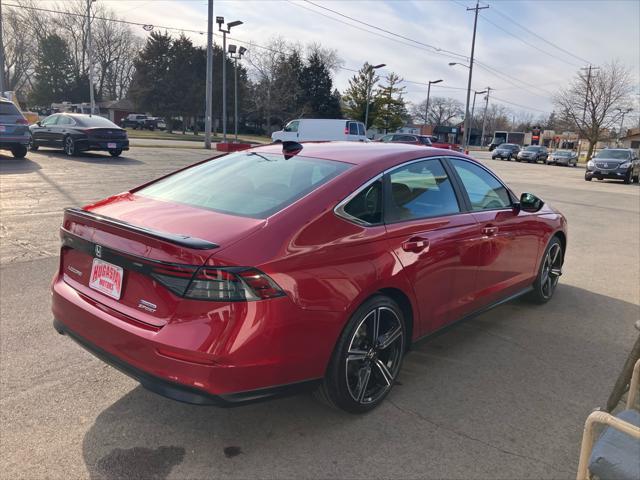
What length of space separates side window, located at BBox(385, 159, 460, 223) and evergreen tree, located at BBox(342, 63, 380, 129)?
6103cm

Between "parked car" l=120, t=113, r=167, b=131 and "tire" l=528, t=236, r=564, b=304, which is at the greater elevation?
"parked car" l=120, t=113, r=167, b=131

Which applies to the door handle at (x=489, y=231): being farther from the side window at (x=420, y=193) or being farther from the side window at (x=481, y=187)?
the side window at (x=420, y=193)

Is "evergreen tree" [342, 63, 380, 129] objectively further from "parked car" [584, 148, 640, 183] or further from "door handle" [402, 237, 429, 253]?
"door handle" [402, 237, 429, 253]

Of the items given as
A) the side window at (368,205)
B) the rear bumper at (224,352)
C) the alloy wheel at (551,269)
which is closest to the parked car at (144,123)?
the alloy wheel at (551,269)

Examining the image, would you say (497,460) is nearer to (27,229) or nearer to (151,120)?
(27,229)

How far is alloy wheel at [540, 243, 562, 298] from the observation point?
517 cm

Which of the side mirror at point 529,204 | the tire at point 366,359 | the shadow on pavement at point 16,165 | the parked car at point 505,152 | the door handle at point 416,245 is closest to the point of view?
the tire at point 366,359

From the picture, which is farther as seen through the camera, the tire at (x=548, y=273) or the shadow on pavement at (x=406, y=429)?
the tire at (x=548, y=273)

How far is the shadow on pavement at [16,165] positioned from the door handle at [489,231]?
12.4m

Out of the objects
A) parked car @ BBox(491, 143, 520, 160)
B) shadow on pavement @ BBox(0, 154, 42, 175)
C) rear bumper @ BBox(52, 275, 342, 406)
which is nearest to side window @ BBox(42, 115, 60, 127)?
shadow on pavement @ BBox(0, 154, 42, 175)

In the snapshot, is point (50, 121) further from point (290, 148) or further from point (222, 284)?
point (222, 284)

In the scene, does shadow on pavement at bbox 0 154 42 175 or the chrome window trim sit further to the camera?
shadow on pavement at bbox 0 154 42 175

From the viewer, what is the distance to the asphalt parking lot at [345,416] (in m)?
2.59

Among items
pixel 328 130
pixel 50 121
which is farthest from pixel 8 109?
pixel 328 130
